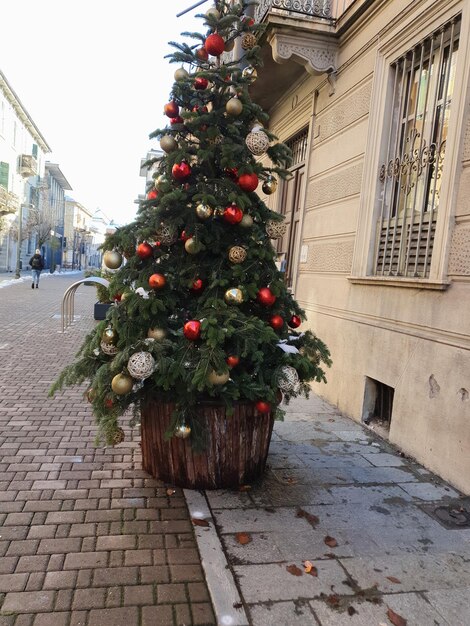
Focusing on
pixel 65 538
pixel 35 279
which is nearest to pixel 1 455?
pixel 65 538

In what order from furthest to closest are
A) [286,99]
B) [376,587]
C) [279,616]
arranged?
[286,99], [376,587], [279,616]

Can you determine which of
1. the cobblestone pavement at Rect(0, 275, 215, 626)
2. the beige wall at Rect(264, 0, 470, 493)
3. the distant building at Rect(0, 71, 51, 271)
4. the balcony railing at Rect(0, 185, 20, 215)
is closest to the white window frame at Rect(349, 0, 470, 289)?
the beige wall at Rect(264, 0, 470, 493)

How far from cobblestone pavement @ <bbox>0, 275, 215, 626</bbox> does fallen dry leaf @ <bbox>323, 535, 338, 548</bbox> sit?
2.57ft

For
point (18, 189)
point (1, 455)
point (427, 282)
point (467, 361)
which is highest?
point (18, 189)

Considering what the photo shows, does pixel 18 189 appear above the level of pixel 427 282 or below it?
above

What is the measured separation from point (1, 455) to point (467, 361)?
376 cm

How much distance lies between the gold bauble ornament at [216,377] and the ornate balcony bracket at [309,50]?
501cm

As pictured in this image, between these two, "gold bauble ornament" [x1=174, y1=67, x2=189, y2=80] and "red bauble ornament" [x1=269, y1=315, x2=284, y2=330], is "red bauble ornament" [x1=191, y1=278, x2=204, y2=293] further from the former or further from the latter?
"gold bauble ornament" [x1=174, y1=67, x2=189, y2=80]

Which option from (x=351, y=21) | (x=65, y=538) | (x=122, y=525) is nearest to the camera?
(x=65, y=538)

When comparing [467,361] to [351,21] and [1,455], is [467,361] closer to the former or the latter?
[1,455]

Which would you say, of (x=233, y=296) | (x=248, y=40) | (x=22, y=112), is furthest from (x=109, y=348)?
A: (x=22, y=112)

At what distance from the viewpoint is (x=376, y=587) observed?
2473 millimetres

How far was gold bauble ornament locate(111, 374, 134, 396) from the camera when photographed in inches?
124

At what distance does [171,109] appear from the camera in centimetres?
354
